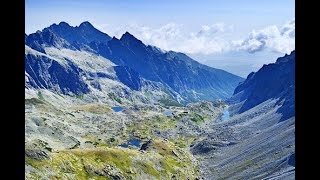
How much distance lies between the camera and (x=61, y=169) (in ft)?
646
